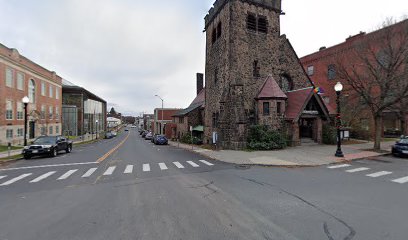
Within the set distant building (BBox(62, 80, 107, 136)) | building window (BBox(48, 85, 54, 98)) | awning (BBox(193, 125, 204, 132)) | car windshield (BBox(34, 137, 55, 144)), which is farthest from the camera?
distant building (BBox(62, 80, 107, 136))

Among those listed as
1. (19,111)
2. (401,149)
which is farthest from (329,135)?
(19,111)

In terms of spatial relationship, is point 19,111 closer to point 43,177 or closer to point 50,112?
point 50,112

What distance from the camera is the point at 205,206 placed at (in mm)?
5949

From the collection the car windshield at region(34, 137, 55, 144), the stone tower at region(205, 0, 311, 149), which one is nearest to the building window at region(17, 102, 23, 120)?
the car windshield at region(34, 137, 55, 144)

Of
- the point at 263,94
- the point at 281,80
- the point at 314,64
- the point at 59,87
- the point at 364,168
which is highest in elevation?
the point at 314,64

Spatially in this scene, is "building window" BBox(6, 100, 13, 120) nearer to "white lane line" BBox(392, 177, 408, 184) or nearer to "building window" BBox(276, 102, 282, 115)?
"building window" BBox(276, 102, 282, 115)

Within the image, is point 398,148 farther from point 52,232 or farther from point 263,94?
point 52,232

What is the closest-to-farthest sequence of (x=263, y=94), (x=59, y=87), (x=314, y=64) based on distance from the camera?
1. (x=263, y=94)
2. (x=314, y=64)
3. (x=59, y=87)

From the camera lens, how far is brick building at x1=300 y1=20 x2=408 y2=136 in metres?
17.6

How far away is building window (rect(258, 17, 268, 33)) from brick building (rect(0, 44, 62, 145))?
Result: 1223 inches

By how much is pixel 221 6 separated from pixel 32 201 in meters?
24.3

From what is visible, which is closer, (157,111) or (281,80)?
(281,80)

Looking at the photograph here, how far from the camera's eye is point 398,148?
15.2 m

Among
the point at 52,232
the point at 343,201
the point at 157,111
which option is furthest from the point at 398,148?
the point at 157,111
